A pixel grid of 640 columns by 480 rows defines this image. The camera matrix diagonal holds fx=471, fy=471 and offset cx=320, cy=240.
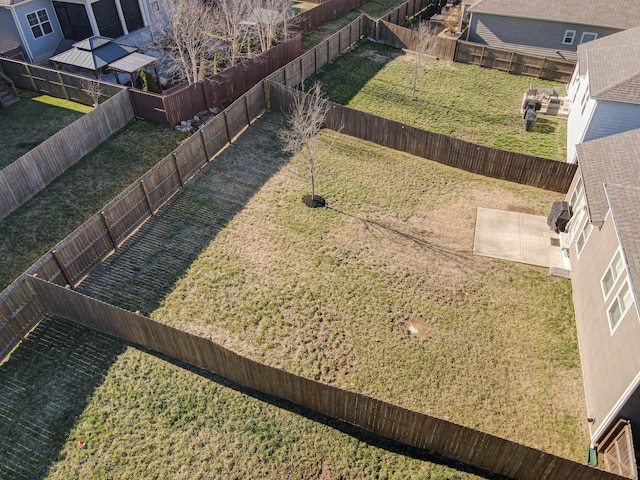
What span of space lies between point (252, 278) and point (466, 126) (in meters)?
15.2

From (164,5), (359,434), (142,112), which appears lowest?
(359,434)

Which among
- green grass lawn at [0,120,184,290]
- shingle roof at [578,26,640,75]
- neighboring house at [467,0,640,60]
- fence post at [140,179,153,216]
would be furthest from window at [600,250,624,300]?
neighboring house at [467,0,640,60]

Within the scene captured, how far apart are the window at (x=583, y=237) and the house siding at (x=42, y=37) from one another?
30.0 meters

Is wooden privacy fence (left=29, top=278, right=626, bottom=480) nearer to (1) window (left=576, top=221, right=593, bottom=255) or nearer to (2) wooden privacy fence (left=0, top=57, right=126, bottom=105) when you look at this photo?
(1) window (left=576, top=221, right=593, bottom=255)

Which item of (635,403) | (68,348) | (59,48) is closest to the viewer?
(635,403)

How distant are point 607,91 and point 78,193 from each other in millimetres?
21747

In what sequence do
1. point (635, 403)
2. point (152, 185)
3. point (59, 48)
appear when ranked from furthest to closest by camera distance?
point (59, 48) → point (152, 185) → point (635, 403)

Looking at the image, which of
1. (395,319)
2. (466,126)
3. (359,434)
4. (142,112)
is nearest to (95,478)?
(359,434)

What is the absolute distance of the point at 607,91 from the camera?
19109 mm

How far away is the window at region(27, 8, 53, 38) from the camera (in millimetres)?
27359

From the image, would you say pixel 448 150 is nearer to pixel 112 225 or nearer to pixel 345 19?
pixel 112 225

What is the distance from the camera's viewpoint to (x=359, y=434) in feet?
38.2

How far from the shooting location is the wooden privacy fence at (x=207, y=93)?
2242 cm

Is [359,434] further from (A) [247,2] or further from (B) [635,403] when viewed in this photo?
(A) [247,2]
